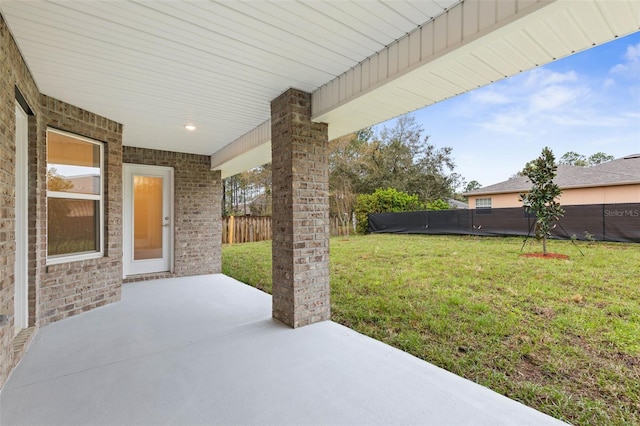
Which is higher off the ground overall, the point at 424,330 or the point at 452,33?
the point at 452,33

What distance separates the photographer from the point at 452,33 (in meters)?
2.01

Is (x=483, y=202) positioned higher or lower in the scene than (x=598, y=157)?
lower

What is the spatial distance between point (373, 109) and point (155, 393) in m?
3.17

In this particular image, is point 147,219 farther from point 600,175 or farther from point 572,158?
point 572,158

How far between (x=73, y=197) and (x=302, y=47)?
3658 millimetres

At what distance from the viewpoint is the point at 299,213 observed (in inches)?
127

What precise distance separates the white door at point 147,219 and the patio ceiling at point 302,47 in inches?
97.3

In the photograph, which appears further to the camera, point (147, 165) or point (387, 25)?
point (147, 165)

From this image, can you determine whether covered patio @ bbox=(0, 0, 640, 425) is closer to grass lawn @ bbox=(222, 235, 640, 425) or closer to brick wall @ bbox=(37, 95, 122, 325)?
brick wall @ bbox=(37, 95, 122, 325)

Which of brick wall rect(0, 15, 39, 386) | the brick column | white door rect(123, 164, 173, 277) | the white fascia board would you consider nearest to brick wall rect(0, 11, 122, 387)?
brick wall rect(0, 15, 39, 386)

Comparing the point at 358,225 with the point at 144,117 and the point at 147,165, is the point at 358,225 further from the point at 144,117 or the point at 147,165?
the point at 144,117

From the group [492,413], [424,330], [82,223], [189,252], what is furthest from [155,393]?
[189,252]

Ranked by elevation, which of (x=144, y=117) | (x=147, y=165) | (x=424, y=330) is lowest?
(x=424, y=330)

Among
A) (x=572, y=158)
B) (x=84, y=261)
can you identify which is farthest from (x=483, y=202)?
(x=84, y=261)
